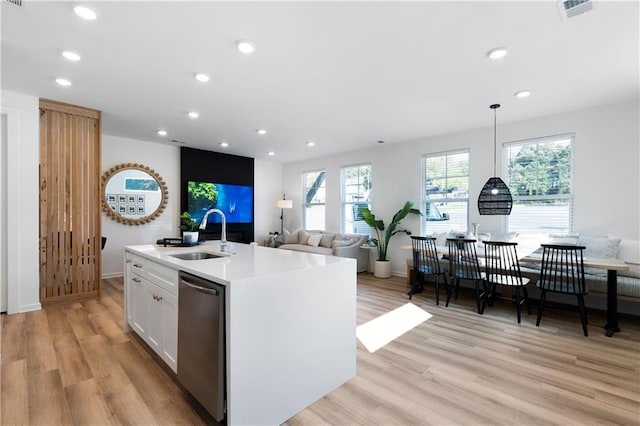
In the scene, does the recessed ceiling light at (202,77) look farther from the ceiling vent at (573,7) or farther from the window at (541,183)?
the window at (541,183)

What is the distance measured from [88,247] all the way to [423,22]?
16.0ft

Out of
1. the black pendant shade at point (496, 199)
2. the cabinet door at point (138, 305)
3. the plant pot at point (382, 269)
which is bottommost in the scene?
the plant pot at point (382, 269)

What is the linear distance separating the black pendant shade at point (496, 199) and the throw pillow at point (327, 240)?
3.47 m

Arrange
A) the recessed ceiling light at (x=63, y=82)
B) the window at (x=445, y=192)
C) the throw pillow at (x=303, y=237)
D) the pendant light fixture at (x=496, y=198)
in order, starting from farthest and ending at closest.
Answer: the throw pillow at (x=303, y=237) → the window at (x=445, y=192) → the pendant light fixture at (x=496, y=198) → the recessed ceiling light at (x=63, y=82)

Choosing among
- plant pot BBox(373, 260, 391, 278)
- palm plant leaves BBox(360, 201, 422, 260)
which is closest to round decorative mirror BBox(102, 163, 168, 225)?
palm plant leaves BBox(360, 201, 422, 260)

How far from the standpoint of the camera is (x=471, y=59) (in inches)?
108

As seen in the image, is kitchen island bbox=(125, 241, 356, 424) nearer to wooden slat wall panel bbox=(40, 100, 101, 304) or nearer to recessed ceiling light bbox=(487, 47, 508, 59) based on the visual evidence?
recessed ceiling light bbox=(487, 47, 508, 59)

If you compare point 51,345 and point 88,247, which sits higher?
point 88,247

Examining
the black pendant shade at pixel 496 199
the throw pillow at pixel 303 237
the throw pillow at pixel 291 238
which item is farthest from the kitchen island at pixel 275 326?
the throw pillow at pixel 291 238

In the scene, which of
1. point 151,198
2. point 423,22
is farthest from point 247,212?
point 423,22

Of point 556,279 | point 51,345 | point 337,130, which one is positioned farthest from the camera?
point 337,130

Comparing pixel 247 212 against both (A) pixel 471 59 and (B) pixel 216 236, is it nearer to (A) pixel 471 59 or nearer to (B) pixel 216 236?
(B) pixel 216 236

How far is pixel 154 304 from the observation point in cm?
238

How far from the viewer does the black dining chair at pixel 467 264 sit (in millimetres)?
3809
